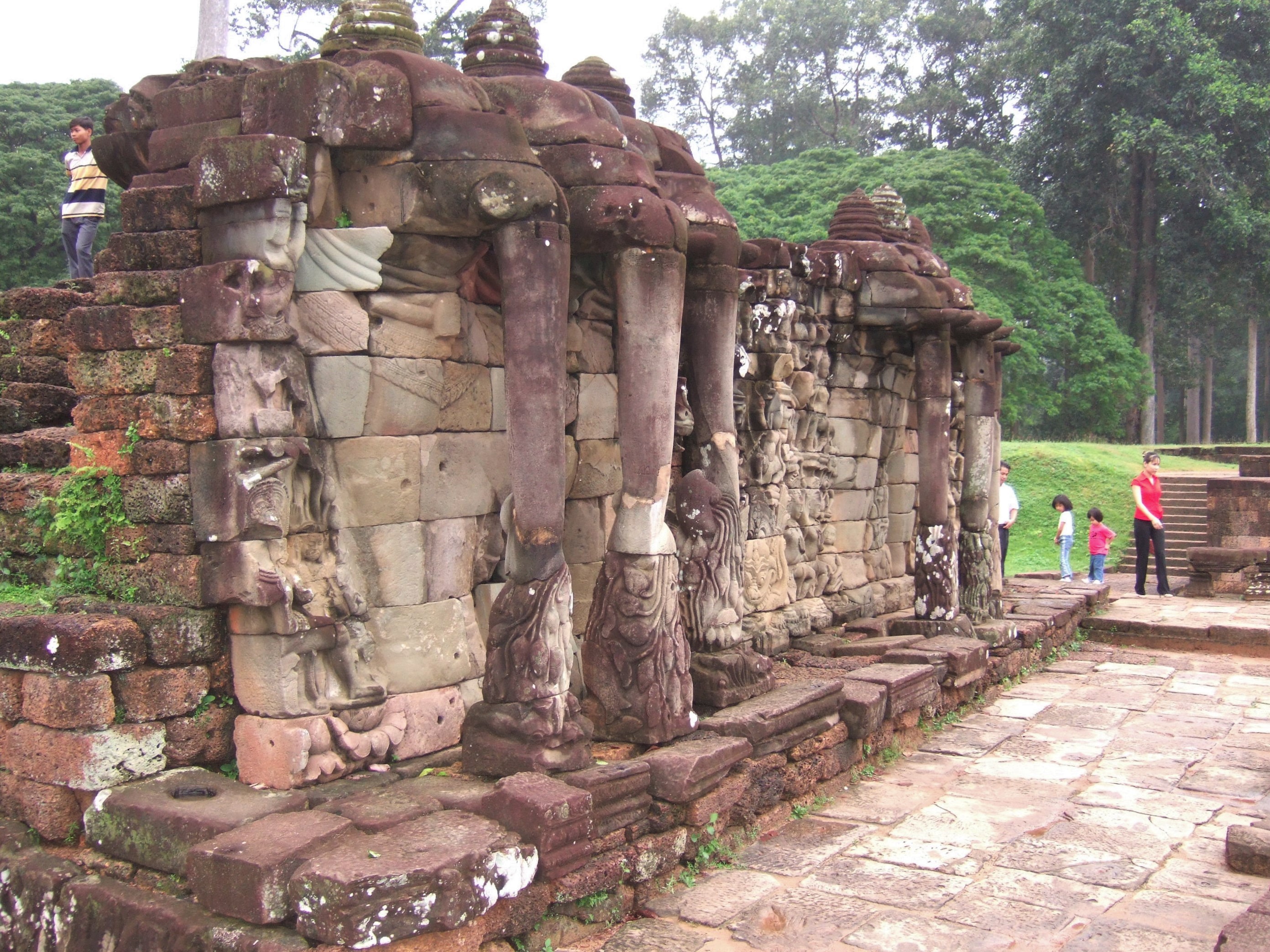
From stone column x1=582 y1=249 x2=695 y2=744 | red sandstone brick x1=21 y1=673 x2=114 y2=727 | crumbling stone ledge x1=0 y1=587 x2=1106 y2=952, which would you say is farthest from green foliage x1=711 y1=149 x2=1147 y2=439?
red sandstone brick x1=21 y1=673 x2=114 y2=727

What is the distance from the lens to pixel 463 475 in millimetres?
5074

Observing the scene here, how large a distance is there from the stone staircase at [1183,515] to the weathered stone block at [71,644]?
15.7 meters

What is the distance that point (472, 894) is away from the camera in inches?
142

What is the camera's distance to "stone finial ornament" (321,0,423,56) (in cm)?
483

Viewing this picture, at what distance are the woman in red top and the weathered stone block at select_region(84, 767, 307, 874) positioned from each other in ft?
40.2

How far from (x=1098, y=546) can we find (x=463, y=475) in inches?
447

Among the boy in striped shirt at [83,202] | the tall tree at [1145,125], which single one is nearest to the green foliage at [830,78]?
the tall tree at [1145,125]

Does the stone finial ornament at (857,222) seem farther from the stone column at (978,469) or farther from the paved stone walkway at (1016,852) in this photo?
the paved stone walkway at (1016,852)

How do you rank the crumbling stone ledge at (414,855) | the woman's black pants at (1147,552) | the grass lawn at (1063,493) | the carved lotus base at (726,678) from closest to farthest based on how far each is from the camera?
the crumbling stone ledge at (414,855) < the carved lotus base at (726,678) < the woman's black pants at (1147,552) < the grass lawn at (1063,493)

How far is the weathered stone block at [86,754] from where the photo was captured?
4.07m

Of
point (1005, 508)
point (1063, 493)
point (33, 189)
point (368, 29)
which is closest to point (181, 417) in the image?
point (368, 29)

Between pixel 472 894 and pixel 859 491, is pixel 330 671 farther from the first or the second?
pixel 859 491

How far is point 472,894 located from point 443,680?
4.71 feet

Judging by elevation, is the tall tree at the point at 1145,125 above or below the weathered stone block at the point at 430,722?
above
